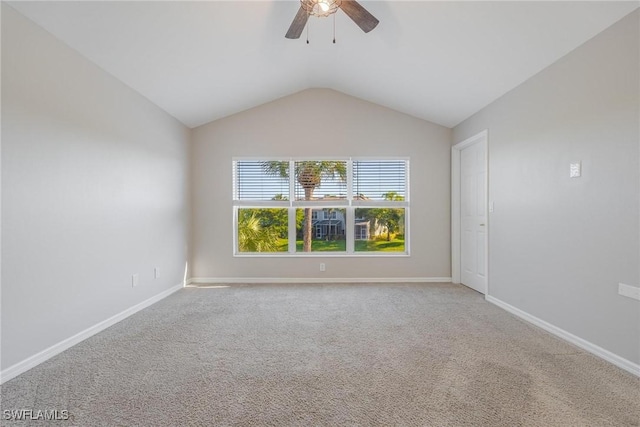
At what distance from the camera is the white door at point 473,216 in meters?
3.97

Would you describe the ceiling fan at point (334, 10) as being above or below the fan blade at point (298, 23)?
below

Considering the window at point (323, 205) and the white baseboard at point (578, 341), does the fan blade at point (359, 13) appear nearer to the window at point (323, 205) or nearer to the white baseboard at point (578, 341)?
the window at point (323, 205)

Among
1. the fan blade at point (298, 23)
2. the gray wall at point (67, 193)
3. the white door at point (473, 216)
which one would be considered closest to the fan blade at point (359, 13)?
the fan blade at point (298, 23)

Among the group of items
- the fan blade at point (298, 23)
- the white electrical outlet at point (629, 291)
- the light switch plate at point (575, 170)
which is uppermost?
the fan blade at point (298, 23)

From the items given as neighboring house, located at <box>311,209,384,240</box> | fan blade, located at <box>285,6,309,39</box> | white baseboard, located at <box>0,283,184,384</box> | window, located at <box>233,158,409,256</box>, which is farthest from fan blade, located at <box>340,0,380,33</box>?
white baseboard, located at <box>0,283,184,384</box>

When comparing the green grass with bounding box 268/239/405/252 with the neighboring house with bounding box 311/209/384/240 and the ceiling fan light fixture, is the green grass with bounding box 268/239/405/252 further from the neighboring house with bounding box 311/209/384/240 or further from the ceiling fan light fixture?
the ceiling fan light fixture

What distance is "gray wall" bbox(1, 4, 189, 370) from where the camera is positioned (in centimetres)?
204

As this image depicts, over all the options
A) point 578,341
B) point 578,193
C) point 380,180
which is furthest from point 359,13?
point 578,341

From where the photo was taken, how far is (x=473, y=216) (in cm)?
422

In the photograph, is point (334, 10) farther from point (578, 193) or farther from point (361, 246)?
point (361, 246)

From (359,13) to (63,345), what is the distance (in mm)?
3368

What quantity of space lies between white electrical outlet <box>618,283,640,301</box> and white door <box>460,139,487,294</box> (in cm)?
170

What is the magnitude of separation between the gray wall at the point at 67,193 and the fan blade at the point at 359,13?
7.27 feet

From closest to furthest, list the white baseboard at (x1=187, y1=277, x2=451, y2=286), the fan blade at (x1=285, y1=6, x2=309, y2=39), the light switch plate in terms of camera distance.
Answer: the fan blade at (x1=285, y1=6, x2=309, y2=39) → the light switch plate → the white baseboard at (x1=187, y1=277, x2=451, y2=286)
